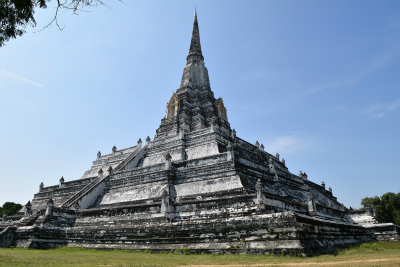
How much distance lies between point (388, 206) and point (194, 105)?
3315 centimetres

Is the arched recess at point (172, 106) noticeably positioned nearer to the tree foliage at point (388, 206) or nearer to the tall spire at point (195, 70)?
the tall spire at point (195, 70)

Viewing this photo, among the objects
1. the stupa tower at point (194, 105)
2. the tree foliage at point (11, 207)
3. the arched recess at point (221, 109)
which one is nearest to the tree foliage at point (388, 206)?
the arched recess at point (221, 109)

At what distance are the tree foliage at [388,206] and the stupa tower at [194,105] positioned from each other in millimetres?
27438

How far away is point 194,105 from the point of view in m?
33.9

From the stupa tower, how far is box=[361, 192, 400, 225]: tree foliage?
2744 cm

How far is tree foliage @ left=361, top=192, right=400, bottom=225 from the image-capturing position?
1617 inches

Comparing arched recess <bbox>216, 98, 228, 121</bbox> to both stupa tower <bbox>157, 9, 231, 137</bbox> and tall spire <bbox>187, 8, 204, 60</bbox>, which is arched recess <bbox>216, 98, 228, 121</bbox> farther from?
tall spire <bbox>187, 8, 204, 60</bbox>

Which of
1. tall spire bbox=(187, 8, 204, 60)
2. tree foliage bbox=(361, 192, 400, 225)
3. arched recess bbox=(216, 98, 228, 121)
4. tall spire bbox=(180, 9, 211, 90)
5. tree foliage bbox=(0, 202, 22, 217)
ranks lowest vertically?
tree foliage bbox=(361, 192, 400, 225)

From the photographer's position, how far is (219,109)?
34.9m

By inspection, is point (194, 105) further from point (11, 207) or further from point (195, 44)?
point (11, 207)

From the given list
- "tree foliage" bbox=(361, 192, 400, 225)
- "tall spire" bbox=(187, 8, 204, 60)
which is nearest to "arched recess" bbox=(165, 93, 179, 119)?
"tall spire" bbox=(187, 8, 204, 60)

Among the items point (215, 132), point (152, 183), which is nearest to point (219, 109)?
point (215, 132)

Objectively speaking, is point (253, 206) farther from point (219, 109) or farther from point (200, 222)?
point (219, 109)

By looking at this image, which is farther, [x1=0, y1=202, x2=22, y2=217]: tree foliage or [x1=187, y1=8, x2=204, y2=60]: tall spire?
[x1=0, y1=202, x2=22, y2=217]: tree foliage
